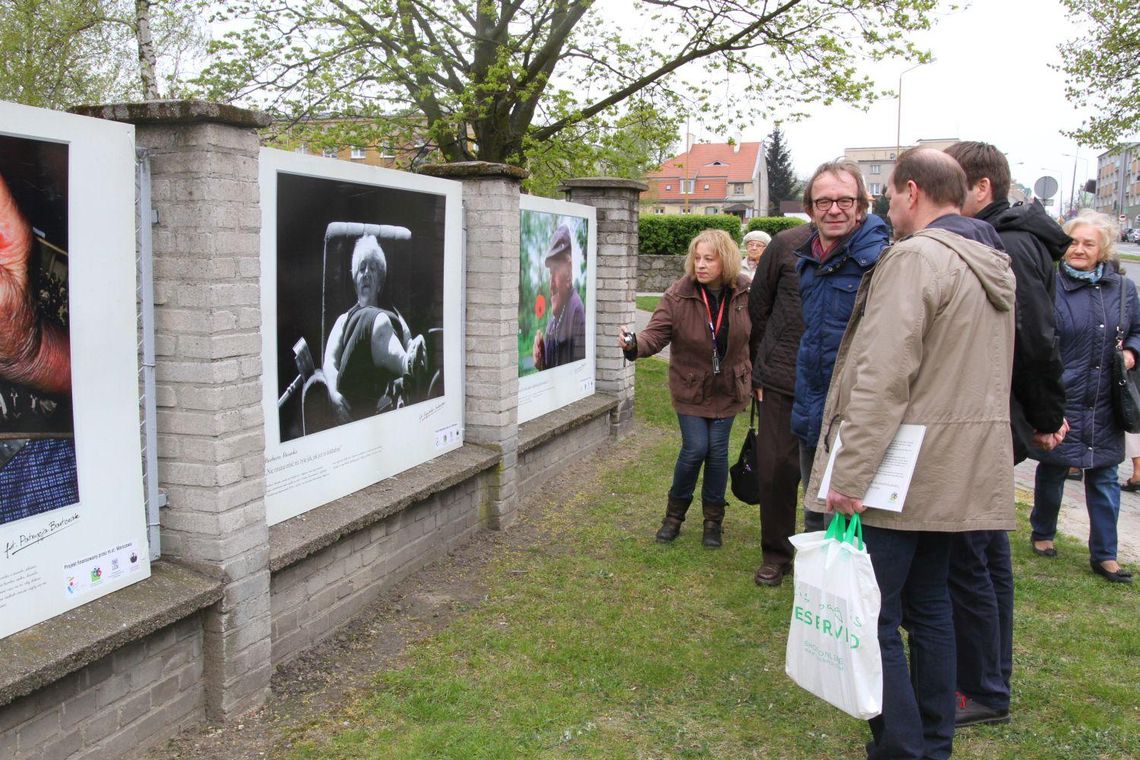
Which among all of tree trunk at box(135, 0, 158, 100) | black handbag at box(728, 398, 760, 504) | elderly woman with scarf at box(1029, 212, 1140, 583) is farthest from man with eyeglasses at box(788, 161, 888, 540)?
tree trunk at box(135, 0, 158, 100)

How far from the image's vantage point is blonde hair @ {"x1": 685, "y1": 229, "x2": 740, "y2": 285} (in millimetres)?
5570

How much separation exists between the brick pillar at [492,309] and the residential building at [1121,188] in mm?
85360

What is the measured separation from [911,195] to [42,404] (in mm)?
2762

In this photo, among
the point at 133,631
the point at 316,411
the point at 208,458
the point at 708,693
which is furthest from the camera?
the point at 316,411

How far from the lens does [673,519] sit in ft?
19.6

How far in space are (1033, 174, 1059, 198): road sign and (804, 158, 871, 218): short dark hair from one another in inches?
488

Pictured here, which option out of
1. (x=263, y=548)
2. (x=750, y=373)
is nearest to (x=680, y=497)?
(x=750, y=373)

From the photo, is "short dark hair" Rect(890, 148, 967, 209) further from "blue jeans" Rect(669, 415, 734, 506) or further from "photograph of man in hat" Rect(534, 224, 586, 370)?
"photograph of man in hat" Rect(534, 224, 586, 370)

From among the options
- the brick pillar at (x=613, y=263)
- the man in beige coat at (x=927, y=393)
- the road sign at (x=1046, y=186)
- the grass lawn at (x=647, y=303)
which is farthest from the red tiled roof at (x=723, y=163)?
the man in beige coat at (x=927, y=393)

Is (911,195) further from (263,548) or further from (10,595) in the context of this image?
(10,595)

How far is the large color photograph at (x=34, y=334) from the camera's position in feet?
9.13

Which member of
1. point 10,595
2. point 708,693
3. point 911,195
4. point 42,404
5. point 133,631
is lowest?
point 708,693

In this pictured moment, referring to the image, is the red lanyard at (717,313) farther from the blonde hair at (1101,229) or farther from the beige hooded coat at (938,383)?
the beige hooded coat at (938,383)

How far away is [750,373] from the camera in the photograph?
5742 millimetres
